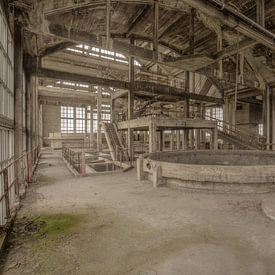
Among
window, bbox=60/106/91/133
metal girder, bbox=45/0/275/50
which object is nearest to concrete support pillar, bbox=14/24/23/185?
metal girder, bbox=45/0/275/50

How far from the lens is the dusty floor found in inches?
98.3

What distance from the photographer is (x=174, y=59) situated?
287 inches

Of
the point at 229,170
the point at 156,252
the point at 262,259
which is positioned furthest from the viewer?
the point at 229,170

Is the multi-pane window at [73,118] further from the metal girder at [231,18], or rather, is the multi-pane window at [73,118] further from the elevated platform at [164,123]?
the metal girder at [231,18]

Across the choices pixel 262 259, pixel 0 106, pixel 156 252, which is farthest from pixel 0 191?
pixel 262 259

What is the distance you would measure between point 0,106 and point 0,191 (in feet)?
6.34

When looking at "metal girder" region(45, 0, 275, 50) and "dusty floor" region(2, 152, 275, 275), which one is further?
"metal girder" region(45, 0, 275, 50)

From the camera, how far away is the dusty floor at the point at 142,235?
8.20 ft

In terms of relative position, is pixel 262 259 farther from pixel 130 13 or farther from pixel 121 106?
pixel 121 106

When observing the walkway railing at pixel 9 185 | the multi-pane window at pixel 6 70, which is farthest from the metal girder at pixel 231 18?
the walkway railing at pixel 9 185

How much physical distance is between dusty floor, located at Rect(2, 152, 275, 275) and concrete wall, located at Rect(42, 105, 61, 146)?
83.8 feet

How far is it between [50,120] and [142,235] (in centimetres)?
2908

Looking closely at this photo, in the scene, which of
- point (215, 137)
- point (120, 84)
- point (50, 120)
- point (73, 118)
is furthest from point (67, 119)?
point (215, 137)

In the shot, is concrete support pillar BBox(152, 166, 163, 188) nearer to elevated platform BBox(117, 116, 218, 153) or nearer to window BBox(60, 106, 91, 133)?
elevated platform BBox(117, 116, 218, 153)
